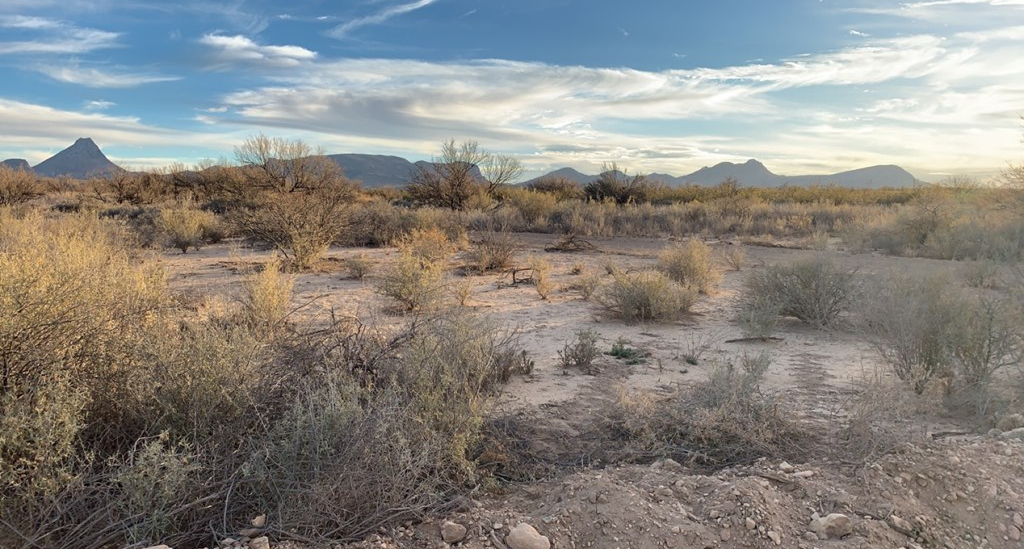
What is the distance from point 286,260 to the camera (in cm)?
1327

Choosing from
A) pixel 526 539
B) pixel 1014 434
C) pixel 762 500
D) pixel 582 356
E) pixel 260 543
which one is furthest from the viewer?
pixel 582 356

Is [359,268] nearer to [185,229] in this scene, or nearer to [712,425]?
[185,229]

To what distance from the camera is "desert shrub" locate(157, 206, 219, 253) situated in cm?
1644

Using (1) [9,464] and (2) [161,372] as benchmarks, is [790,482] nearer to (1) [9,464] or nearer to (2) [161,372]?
(2) [161,372]

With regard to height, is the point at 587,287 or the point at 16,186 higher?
the point at 16,186

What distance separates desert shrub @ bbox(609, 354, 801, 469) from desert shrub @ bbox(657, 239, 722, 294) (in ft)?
21.5

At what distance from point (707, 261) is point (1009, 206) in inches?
389

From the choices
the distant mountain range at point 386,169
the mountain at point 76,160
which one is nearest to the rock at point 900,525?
the distant mountain range at point 386,169

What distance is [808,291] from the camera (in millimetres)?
8547

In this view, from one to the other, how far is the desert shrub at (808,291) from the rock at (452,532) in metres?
6.33

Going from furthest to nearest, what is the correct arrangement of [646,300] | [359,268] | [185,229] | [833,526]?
1. [185,229]
2. [359,268]
3. [646,300]
4. [833,526]

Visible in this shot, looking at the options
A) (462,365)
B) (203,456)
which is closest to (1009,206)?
(462,365)

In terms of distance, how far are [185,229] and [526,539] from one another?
55.1 ft

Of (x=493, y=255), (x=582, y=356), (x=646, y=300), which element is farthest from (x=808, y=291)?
(x=493, y=255)
